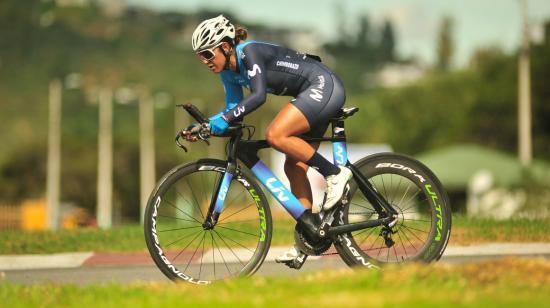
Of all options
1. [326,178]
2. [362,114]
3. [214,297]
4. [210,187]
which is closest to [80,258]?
[210,187]

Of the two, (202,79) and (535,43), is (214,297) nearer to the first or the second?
(535,43)

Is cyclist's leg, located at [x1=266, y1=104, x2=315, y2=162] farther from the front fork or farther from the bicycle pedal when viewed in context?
the bicycle pedal

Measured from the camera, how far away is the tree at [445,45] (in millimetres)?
173125

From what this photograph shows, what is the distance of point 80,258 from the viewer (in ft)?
37.1

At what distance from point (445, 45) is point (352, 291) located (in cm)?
17260

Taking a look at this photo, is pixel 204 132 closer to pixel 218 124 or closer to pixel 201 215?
pixel 218 124

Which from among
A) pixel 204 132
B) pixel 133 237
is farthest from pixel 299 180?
pixel 133 237

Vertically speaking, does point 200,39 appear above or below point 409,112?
above

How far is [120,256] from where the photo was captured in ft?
37.2

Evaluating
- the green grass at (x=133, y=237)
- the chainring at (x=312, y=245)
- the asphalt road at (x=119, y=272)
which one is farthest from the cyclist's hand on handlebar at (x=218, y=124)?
the green grass at (x=133, y=237)

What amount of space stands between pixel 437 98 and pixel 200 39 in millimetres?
94850

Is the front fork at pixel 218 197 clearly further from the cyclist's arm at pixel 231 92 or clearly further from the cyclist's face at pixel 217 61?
the cyclist's face at pixel 217 61

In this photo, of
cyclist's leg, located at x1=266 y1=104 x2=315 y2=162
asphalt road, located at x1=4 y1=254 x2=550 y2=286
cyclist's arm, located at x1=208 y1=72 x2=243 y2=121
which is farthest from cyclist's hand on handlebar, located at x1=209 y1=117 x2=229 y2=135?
asphalt road, located at x1=4 y1=254 x2=550 y2=286

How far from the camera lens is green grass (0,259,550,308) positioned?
6234 mm
